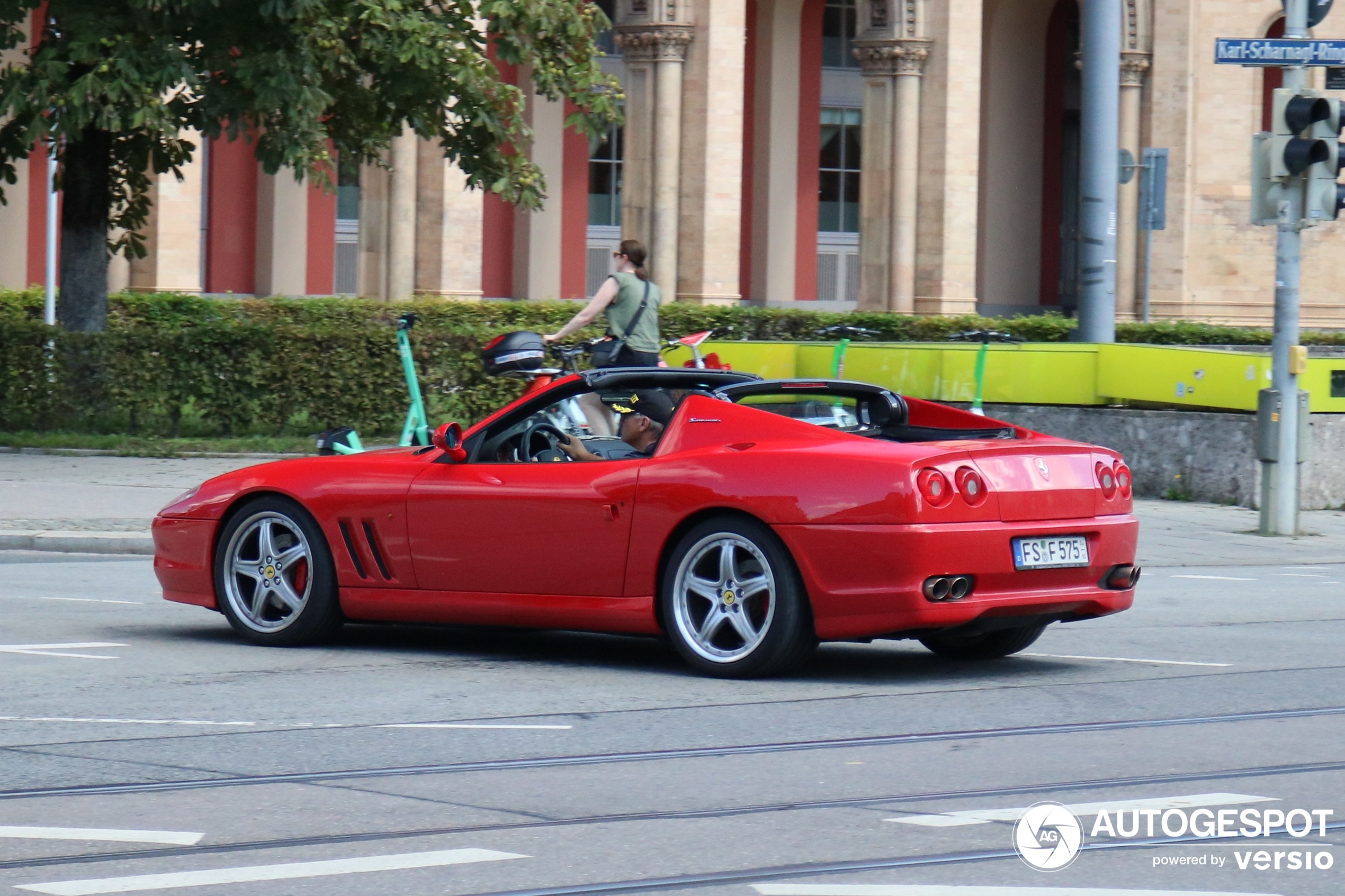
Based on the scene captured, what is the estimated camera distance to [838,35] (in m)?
43.6

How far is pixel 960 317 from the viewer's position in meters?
33.3

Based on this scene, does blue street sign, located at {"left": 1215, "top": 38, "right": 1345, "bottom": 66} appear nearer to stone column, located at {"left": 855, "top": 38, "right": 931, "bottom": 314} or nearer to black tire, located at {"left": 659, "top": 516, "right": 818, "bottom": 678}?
black tire, located at {"left": 659, "top": 516, "right": 818, "bottom": 678}

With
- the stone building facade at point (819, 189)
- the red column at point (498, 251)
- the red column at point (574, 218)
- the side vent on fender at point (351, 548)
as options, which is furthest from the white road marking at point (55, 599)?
the red column at point (574, 218)

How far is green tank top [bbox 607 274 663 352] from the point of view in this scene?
1576 centimetres

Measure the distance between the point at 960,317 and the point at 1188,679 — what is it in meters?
25.4

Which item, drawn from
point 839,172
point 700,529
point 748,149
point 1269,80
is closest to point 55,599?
point 700,529

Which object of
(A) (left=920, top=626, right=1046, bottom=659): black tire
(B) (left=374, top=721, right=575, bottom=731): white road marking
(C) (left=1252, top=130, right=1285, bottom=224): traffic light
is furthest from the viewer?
(C) (left=1252, top=130, right=1285, bottom=224): traffic light

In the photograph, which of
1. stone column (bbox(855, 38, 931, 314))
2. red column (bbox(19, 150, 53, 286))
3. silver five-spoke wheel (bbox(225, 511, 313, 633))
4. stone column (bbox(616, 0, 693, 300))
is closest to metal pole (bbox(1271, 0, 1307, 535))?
silver five-spoke wheel (bbox(225, 511, 313, 633))

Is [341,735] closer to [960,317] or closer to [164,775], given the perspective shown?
[164,775]

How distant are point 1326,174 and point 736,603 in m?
8.85

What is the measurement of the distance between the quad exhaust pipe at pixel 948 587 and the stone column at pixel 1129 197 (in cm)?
3120

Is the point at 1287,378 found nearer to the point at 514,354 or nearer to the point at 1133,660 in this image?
the point at 514,354

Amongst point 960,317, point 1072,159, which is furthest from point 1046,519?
point 1072,159

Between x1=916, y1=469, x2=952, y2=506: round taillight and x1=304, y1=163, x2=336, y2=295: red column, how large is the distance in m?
29.9
